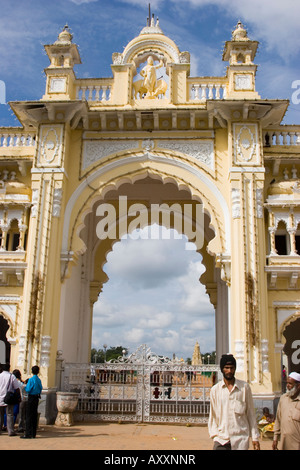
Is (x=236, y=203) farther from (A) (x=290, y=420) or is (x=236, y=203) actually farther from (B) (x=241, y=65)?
(A) (x=290, y=420)

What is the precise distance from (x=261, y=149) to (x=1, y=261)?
19.2 feet

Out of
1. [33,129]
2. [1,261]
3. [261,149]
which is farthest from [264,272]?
[33,129]

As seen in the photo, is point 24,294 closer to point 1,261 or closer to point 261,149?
point 1,261

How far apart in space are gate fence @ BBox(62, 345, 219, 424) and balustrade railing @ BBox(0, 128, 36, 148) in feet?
16.5

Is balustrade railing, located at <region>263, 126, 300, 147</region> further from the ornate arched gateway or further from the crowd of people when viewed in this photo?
the crowd of people

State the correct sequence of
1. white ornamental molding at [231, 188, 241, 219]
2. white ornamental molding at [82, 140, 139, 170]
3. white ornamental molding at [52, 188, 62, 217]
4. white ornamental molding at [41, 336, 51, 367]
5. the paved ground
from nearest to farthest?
the paved ground → white ornamental molding at [41, 336, 51, 367] → white ornamental molding at [231, 188, 241, 219] → white ornamental molding at [52, 188, 62, 217] → white ornamental molding at [82, 140, 139, 170]

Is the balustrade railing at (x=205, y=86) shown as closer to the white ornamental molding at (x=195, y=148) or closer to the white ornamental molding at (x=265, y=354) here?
the white ornamental molding at (x=195, y=148)

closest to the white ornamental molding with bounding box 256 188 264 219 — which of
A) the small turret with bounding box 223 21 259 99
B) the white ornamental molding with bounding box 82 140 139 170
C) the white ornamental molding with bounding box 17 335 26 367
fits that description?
the small turret with bounding box 223 21 259 99

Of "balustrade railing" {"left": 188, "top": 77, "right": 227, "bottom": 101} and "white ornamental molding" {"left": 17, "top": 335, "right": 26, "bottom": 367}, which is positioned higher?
"balustrade railing" {"left": 188, "top": 77, "right": 227, "bottom": 101}

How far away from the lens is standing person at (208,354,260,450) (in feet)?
12.1

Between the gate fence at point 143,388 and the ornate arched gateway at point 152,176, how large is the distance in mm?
797

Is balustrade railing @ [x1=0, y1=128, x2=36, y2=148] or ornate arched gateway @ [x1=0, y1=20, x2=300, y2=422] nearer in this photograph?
ornate arched gateway @ [x1=0, y1=20, x2=300, y2=422]

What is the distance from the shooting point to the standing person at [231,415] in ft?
12.1

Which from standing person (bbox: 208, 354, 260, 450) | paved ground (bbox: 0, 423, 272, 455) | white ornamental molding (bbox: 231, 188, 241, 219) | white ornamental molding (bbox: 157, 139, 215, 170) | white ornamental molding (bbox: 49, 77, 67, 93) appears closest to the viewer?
standing person (bbox: 208, 354, 260, 450)
